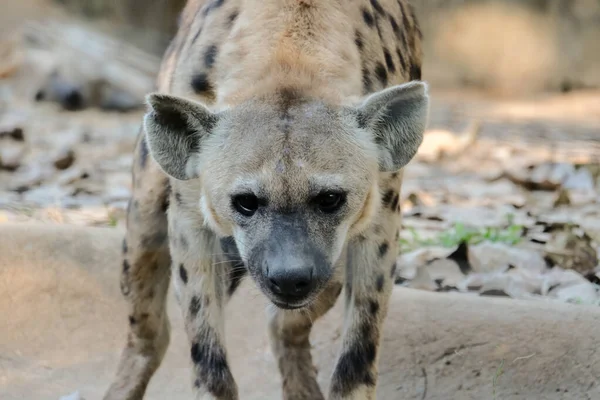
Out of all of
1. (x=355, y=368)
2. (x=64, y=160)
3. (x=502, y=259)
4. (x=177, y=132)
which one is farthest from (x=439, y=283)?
(x=64, y=160)

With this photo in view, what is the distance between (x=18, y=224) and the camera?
16.8 ft

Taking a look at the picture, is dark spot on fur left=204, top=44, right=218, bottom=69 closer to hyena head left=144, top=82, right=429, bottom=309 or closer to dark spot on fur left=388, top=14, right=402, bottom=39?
hyena head left=144, top=82, right=429, bottom=309

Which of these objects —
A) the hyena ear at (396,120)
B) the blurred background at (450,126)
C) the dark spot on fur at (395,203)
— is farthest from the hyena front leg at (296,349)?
the hyena ear at (396,120)

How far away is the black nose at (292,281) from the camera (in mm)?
2910

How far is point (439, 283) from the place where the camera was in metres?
5.08

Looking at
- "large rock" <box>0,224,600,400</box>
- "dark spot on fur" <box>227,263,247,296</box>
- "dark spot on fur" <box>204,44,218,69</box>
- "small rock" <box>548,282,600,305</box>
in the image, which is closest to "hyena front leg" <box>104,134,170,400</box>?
"large rock" <box>0,224,600,400</box>

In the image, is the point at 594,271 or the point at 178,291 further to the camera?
the point at 594,271

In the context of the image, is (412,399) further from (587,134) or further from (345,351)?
(587,134)

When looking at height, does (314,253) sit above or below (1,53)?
above

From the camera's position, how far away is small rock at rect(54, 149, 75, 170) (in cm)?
845

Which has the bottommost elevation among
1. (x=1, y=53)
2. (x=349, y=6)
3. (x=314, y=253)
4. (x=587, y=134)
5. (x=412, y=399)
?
(x=1, y=53)

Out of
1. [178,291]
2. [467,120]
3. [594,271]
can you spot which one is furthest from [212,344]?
[467,120]

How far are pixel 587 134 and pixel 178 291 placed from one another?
6.97 meters

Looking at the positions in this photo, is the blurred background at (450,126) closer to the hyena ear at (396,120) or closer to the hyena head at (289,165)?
the hyena ear at (396,120)
